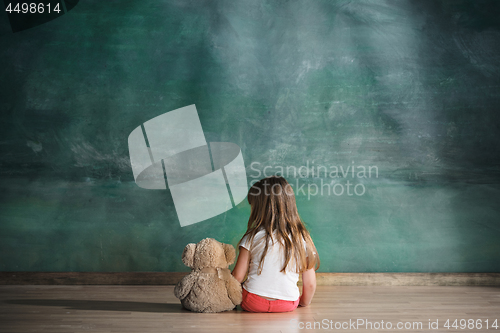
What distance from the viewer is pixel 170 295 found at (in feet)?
8.07

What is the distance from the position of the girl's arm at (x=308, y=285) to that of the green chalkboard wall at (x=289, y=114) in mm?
626

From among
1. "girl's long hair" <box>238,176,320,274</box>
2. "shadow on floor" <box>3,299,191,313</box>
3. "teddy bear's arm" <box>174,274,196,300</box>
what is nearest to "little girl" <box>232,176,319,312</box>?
"girl's long hair" <box>238,176,320,274</box>

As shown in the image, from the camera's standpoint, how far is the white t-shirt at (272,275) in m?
2.00

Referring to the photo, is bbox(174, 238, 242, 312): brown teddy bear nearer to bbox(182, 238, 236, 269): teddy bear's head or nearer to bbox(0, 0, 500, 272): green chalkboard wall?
bbox(182, 238, 236, 269): teddy bear's head

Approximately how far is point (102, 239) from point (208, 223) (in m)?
0.72

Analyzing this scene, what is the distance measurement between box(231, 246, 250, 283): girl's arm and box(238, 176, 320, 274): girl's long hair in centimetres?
7

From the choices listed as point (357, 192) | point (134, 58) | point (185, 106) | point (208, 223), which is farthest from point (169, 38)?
point (357, 192)

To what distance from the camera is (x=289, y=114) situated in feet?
9.15

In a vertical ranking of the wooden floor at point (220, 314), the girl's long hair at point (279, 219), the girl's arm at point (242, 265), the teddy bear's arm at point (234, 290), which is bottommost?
the wooden floor at point (220, 314)

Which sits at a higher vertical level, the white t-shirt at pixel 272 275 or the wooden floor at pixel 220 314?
the white t-shirt at pixel 272 275

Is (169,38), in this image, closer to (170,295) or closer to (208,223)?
(208,223)

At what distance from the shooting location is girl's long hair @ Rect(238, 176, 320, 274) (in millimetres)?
2006

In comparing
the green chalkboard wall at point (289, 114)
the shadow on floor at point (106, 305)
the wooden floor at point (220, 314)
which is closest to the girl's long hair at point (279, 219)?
the wooden floor at point (220, 314)

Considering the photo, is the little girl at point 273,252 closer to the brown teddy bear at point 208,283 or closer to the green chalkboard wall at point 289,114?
the brown teddy bear at point 208,283
